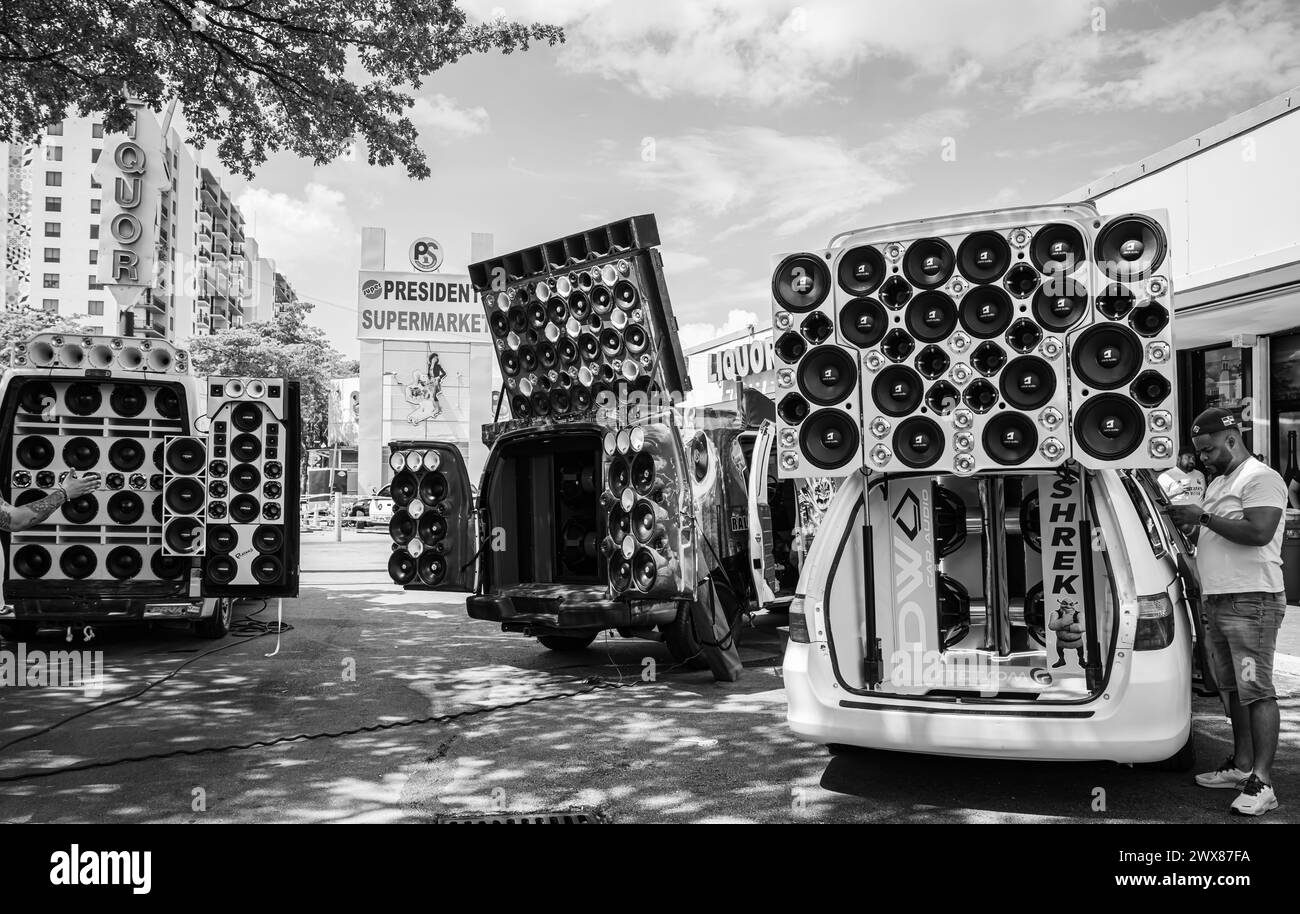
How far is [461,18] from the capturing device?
448 inches

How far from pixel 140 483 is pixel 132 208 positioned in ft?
26.5

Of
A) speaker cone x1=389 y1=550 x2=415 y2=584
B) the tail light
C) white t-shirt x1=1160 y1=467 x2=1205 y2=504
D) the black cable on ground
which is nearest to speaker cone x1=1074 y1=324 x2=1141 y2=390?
the tail light

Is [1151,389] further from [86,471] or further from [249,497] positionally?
[86,471]

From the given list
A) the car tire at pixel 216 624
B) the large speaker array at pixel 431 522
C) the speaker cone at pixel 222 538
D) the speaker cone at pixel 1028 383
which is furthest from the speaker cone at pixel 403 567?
the speaker cone at pixel 1028 383

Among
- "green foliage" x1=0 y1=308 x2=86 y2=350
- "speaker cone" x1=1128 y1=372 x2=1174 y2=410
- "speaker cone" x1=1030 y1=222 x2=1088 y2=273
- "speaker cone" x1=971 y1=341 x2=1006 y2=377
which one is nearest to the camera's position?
"speaker cone" x1=1128 y1=372 x2=1174 y2=410

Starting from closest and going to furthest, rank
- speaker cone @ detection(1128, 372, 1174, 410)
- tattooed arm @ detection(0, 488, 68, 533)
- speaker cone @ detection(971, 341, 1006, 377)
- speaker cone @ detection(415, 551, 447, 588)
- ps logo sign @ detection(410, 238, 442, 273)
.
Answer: speaker cone @ detection(1128, 372, 1174, 410) < speaker cone @ detection(971, 341, 1006, 377) < tattooed arm @ detection(0, 488, 68, 533) < speaker cone @ detection(415, 551, 447, 588) < ps logo sign @ detection(410, 238, 442, 273)

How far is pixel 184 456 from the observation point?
8547mm

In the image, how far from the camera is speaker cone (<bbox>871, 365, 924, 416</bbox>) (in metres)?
4.98

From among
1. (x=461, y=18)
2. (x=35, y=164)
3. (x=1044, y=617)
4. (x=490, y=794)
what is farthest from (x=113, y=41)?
(x=35, y=164)

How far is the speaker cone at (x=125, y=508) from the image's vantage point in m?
8.81

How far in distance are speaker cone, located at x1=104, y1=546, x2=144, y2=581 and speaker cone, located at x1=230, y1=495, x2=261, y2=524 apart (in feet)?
5.18

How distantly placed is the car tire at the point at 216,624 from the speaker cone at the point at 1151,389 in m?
8.10

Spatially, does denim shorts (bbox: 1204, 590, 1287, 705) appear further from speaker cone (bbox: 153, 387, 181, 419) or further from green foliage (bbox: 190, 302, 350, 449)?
green foliage (bbox: 190, 302, 350, 449)

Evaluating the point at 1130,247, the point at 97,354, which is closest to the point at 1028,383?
the point at 1130,247
